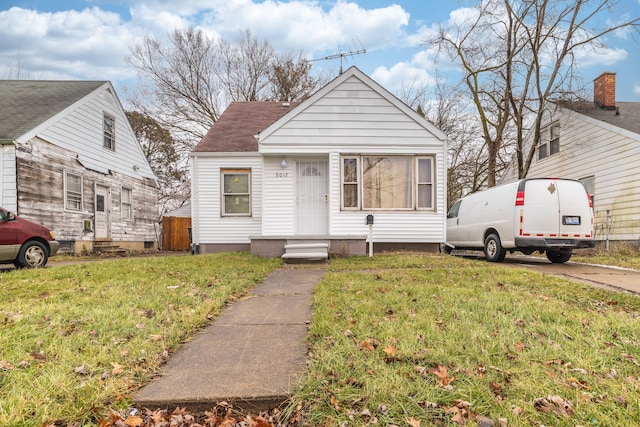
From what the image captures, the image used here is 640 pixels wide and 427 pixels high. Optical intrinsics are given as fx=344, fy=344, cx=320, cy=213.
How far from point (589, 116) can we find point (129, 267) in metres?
16.3

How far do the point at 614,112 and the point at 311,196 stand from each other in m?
13.4

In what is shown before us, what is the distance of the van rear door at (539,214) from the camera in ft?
24.4

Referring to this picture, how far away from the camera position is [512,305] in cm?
369

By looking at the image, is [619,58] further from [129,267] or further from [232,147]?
[129,267]

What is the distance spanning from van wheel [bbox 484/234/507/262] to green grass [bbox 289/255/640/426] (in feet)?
13.4

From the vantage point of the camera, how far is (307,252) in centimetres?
823

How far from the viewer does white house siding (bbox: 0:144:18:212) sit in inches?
384

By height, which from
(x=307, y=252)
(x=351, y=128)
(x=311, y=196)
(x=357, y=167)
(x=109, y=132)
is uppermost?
(x=109, y=132)

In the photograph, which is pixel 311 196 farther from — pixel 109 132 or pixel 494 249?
pixel 109 132

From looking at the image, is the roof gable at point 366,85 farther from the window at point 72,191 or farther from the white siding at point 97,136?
the window at point 72,191

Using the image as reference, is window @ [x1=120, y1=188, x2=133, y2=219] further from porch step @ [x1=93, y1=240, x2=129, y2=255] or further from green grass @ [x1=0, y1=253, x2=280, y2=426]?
green grass @ [x1=0, y1=253, x2=280, y2=426]

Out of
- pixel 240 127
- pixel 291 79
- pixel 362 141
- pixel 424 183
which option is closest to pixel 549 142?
pixel 424 183

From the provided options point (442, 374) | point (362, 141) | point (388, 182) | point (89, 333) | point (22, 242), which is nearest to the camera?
point (442, 374)

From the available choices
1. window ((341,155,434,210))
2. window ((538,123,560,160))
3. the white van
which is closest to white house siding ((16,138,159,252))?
window ((341,155,434,210))
